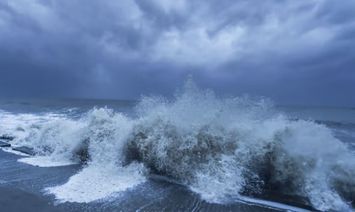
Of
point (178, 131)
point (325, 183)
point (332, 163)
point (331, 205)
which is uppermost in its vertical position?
point (178, 131)

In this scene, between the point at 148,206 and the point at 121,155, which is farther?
the point at 121,155


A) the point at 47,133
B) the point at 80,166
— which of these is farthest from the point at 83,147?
the point at 47,133

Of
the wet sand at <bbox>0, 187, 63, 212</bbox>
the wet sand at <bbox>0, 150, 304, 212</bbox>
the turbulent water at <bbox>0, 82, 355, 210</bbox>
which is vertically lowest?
the wet sand at <bbox>0, 187, 63, 212</bbox>

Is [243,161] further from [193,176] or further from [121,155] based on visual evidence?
[121,155]

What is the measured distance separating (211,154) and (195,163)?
1.57 feet

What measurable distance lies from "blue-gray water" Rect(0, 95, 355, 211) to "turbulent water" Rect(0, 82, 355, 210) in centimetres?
2

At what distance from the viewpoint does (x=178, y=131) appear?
23.9 ft

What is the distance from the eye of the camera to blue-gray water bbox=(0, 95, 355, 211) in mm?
5168

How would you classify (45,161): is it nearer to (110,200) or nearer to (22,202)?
(22,202)

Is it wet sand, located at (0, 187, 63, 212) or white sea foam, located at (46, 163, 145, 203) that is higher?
white sea foam, located at (46, 163, 145, 203)

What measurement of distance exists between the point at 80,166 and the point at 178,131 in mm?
2895

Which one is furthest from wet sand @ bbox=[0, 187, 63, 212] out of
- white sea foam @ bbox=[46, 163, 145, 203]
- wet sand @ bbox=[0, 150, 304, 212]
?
white sea foam @ bbox=[46, 163, 145, 203]

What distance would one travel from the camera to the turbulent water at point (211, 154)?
5.53m

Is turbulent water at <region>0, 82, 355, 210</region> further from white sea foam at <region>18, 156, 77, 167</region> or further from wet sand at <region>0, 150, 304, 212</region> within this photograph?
wet sand at <region>0, 150, 304, 212</region>
